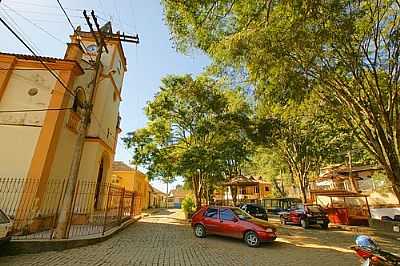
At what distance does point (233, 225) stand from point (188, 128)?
387 inches

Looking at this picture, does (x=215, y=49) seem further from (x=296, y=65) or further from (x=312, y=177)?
(x=312, y=177)

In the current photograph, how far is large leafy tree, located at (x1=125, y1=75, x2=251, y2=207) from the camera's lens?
17797mm

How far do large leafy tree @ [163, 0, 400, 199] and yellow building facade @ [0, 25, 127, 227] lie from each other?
5.73 metres

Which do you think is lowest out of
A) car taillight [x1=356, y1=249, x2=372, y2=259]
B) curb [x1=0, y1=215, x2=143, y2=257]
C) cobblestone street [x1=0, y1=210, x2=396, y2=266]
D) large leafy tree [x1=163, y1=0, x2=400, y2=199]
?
cobblestone street [x1=0, y1=210, x2=396, y2=266]

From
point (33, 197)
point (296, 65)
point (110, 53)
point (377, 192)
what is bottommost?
point (33, 197)

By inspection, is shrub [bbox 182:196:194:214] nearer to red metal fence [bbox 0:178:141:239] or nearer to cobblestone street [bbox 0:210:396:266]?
red metal fence [bbox 0:178:141:239]

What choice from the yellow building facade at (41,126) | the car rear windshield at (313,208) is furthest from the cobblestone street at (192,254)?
the car rear windshield at (313,208)

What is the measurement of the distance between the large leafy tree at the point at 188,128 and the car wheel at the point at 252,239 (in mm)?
6732

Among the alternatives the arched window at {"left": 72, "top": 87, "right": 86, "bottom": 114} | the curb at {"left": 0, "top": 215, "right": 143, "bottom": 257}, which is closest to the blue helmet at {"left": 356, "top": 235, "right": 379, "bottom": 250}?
the curb at {"left": 0, "top": 215, "right": 143, "bottom": 257}

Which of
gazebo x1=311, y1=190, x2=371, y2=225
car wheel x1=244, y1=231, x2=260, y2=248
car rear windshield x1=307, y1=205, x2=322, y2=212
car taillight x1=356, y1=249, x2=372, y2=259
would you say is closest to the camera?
car taillight x1=356, y1=249, x2=372, y2=259

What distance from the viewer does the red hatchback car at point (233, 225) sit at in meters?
10.0

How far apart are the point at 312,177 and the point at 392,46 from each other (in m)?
24.5

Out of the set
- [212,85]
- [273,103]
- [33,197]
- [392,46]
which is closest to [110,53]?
[212,85]

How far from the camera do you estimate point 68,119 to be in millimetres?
12555
